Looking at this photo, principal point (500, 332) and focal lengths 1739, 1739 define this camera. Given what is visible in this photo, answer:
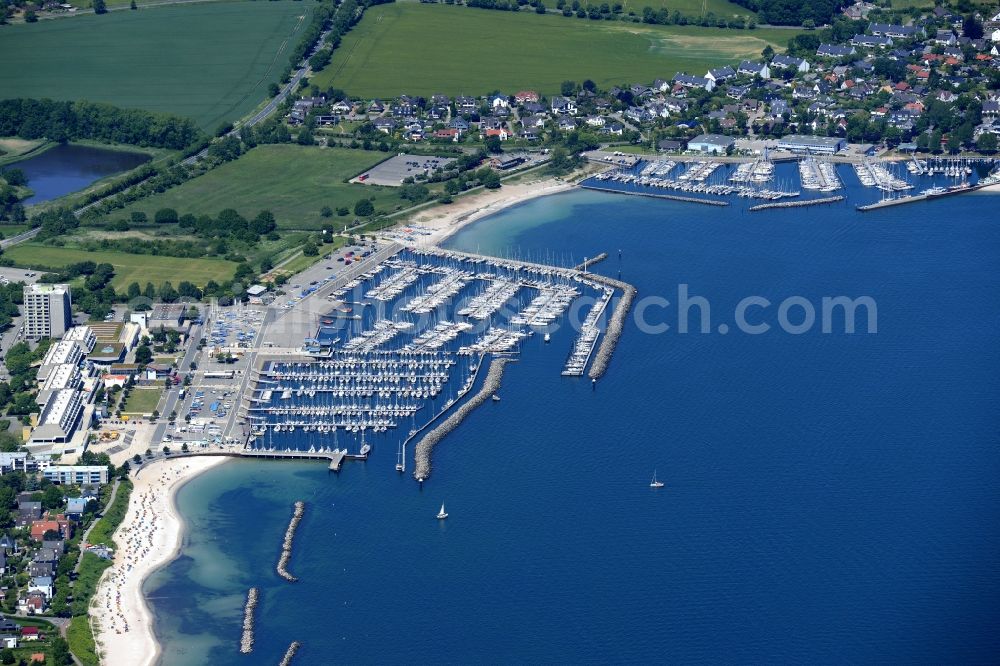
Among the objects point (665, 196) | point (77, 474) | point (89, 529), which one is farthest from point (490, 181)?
point (89, 529)

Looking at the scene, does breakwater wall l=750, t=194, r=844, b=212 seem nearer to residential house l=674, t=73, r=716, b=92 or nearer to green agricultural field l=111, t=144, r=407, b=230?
green agricultural field l=111, t=144, r=407, b=230

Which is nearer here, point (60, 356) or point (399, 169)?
point (60, 356)

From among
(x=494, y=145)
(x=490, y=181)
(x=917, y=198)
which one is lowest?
(x=494, y=145)

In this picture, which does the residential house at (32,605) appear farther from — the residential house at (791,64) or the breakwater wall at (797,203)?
the residential house at (791,64)

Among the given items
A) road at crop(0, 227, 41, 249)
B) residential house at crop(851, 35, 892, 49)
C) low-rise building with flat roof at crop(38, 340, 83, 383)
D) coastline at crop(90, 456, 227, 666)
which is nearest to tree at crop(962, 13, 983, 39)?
residential house at crop(851, 35, 892, 49)

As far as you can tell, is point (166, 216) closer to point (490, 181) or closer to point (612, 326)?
Result: point (490, 181)

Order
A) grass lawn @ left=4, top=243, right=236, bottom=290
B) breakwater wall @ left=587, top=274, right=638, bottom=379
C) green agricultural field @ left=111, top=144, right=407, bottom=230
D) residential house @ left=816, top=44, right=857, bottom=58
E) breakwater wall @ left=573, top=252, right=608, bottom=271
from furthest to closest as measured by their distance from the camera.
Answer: residential house @ left=816, top=44, right=857, bottom=58 < green agricultural field @ left=111, top=144, right=407, bottom=230 < breakwater wall @ left=573, top=252, right=608, bottom=271 < grass lawn @ left=4, top=243, right=236, bottom=290 < breakwater wall @ left=587, top=274, right=638, bottom=379

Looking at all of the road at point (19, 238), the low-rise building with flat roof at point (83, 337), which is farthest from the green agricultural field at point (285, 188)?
the low-rise building with flat roof at point (83, 337)
